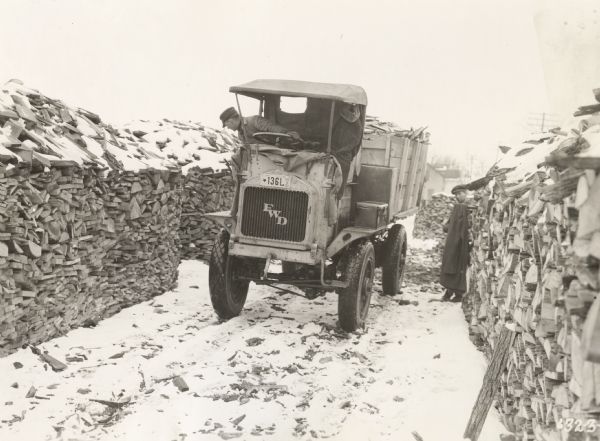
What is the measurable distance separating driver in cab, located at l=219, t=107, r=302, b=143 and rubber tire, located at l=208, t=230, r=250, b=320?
131 centimetres

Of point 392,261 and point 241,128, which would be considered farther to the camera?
point 392,261

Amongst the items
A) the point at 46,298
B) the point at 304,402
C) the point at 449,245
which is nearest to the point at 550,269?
the point at 304,402

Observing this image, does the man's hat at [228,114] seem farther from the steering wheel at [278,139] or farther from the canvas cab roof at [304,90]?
the steering wheel at [278,139]

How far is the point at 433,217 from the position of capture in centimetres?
2159

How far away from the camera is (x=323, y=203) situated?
6.97m

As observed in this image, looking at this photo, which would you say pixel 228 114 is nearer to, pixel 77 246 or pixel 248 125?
pixel 248 125

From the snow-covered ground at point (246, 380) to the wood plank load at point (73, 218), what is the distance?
15.0 inches

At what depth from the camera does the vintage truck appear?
6.89m

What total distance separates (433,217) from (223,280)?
15567 millimetres

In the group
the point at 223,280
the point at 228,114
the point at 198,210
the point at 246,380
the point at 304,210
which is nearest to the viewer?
the point at 246,380

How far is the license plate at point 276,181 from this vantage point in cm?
684

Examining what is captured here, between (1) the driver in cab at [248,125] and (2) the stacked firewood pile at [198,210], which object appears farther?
(2) the stacked firewood pile at [198,210]

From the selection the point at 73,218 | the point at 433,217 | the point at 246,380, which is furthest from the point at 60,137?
the point at 433,217

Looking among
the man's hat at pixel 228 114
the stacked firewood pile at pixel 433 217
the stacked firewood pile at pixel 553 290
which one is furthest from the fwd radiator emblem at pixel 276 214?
the stacked firewood pile at pixel 433 217
